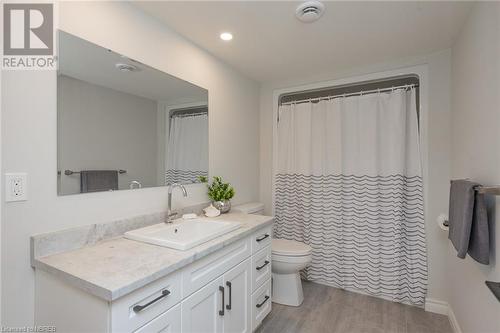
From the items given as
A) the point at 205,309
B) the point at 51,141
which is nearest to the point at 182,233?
the point at 205,309

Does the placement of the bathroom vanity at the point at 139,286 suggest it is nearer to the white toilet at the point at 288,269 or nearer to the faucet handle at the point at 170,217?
the faucet handle at the point at 170,217

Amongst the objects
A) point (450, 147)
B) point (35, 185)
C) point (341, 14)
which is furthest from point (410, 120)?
point (35, 185)

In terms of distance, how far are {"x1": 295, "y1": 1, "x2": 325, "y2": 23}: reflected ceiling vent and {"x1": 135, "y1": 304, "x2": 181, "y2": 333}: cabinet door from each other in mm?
1850

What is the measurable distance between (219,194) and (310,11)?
1.55 metres

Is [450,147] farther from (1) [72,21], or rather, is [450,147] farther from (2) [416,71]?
(1) [72,21]

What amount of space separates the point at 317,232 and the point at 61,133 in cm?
242

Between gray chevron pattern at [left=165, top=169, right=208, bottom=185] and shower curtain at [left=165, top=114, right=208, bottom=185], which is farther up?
shower curtain at [left=165, top=114, right=208, bottom=185]

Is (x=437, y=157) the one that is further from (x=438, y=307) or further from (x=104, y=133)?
(x=104, y=133)

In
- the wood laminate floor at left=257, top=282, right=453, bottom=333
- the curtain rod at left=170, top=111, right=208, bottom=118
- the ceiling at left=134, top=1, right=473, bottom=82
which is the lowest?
the wood laminate floor at left=257, top=282, right=453, bottom=333

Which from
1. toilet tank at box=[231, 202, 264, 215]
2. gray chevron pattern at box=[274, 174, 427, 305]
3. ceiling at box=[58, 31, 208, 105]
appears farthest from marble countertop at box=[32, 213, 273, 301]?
gray chevron pattern at box=[274, 174, 427, 305]

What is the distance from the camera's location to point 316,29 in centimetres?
191

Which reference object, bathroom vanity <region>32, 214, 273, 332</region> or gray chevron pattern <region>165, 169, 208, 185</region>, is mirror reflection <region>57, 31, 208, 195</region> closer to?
gray chevron pattern <region>165, 169, 208, 185</region>

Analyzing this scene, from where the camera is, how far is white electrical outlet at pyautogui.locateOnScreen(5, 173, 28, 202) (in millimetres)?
1106

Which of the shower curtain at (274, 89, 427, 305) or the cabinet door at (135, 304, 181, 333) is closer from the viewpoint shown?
the cabinet door at (135, 304, 181, 333)
